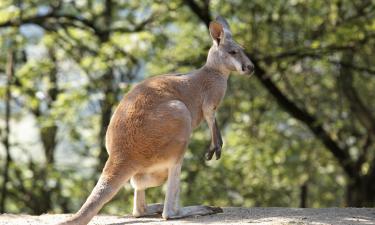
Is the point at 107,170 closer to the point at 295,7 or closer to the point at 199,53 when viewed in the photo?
the point at 199,53

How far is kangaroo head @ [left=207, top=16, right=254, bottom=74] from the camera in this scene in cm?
720

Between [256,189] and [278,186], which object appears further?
[278,186]

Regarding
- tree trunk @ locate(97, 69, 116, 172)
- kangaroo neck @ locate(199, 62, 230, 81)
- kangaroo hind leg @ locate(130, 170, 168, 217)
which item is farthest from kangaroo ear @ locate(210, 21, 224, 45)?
tree trunk @ locate(97, 69, 116, 172)

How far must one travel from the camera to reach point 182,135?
21.5 feet

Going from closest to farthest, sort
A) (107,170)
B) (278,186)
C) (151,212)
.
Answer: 1. (107,170)
2. (151,212)
3. (278,186)

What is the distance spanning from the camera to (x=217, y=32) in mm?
7469

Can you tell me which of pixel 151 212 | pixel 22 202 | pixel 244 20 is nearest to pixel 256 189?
pixel 244 20

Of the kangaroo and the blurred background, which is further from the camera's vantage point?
the blurred background

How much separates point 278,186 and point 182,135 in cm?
1027

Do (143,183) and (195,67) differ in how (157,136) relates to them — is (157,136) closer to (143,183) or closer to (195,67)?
(143,183)

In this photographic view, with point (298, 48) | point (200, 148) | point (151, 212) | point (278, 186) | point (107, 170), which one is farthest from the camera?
point (278, 186)

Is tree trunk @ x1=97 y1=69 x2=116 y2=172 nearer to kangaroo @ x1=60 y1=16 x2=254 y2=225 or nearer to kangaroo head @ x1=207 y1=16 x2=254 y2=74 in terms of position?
kangaroo head @ x1=207 y1=16 x2=254 y2=74

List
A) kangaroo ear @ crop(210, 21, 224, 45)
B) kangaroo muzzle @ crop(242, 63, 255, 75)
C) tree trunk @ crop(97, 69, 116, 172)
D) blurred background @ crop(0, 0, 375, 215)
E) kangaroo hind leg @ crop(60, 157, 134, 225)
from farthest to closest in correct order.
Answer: tree trunk @ crop(97, 69, 116, 172) → blurred background @ crop(0, 0, 375, 215) → kangaroo ear @ crop(210, 21, 224, 45) → kangaroo muzzle @ crop(242, 63, 255, 75) → kangaroo hind leg @ crop(60, 157, 134, 225)

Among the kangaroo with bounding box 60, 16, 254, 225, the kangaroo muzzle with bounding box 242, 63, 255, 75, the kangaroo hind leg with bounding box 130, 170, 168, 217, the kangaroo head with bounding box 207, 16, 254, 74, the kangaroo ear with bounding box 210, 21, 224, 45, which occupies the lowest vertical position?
the kangaroo hind leg with bounding box 130, 170, 168, 217
